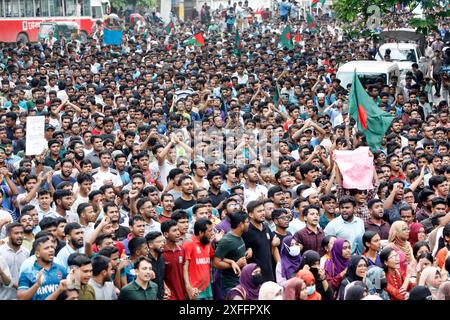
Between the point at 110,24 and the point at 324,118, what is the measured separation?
20.7 metres

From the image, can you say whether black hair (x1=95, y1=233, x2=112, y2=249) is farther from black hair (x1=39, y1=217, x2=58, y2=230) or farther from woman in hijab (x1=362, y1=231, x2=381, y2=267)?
woman in hijab (x1=362, y1=231, x2=381, y2=267)

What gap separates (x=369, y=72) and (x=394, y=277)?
12.3 m

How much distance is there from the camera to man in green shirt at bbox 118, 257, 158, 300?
7.48 metres

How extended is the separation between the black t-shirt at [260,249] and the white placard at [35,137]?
4.16 metres

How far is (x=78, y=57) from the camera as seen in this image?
2517 centimetres

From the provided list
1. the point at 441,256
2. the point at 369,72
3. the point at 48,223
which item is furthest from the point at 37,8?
the point at 441,256

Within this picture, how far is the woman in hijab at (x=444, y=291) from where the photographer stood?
291 inches

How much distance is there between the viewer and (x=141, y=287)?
24.8 ft

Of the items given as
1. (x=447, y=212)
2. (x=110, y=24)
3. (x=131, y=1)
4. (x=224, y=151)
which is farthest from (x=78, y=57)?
(x=131, y=1)

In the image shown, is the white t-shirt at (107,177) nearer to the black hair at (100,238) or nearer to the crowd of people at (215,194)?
the crowd of people at (215,194)

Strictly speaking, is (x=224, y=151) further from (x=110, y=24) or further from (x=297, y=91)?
(x=110, y=24)

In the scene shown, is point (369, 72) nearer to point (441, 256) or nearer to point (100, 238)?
point (441, 256)

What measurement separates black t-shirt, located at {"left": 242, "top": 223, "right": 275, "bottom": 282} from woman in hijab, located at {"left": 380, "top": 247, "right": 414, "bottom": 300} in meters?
0.98

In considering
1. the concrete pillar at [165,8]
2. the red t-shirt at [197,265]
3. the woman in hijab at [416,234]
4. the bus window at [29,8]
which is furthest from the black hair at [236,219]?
the concrete pillar at [165,8]
